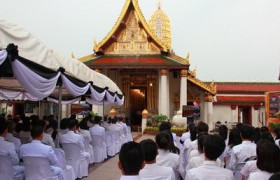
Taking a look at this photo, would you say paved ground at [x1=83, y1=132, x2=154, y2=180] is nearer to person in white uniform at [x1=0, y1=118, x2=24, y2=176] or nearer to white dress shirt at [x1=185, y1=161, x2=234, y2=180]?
person in white uniform at [x1=0, y1=118, x2=24, y2=176]

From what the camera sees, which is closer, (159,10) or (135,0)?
(135,0)

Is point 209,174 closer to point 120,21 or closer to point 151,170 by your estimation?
point 151,170

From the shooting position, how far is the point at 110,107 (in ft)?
74.8

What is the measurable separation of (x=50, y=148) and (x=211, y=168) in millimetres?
2749

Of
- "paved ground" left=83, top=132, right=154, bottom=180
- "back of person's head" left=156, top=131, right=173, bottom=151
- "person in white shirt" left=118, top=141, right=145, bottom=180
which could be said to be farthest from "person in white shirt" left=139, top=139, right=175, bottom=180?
"paved ground" left=83, top=132, right=154, bottom=180

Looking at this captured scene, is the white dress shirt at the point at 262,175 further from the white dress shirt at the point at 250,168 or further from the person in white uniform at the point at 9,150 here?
the person in white uniform at the point at 9,150

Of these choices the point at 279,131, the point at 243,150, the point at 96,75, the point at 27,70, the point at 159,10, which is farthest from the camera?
the point at 159,10

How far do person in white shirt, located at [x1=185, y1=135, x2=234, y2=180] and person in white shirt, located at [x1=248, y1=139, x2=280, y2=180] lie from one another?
28 centimetres

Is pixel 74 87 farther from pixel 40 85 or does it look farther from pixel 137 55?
pixel 137 55

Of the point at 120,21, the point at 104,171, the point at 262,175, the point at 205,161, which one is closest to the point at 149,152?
the point at 205,161

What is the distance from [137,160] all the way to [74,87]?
4.93 m

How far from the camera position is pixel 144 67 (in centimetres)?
2078

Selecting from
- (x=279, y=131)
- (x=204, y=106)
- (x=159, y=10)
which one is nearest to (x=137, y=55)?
(x=204, y=106)

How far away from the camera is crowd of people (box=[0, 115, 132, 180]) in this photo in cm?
496
